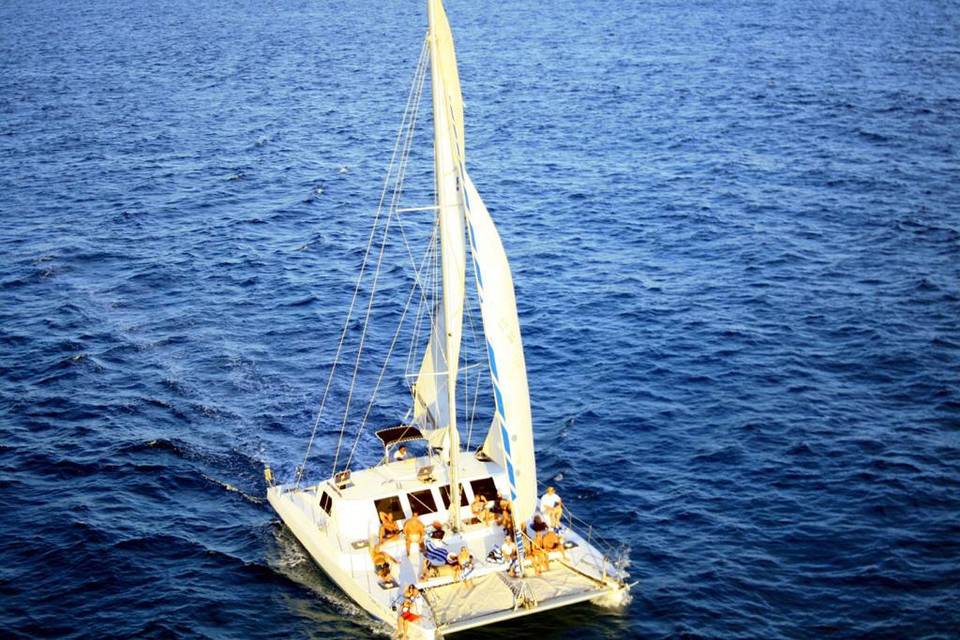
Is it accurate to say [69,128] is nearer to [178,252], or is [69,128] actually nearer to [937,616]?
[178,252]

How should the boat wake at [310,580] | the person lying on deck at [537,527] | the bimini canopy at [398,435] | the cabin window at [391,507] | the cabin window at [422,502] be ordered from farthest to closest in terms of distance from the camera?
1. the bimini canopy at [398,435]
2. the cabin window at [422,502]
3. the cabin window at [391,507]
4. the person lying on deck at [537,527]
5. the boat wake at [310,580]

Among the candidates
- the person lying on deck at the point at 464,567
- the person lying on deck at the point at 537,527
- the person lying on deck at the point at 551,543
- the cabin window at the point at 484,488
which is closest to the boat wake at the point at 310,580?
the person lying on deck at the point at 464,567

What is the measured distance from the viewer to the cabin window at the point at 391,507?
138ft

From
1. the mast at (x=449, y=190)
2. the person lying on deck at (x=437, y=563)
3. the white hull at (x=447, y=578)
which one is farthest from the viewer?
the person lying on deck at (x=437, y=563)

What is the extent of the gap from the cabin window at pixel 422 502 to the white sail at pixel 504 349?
5043 mm

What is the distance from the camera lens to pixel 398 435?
45094 millimetres

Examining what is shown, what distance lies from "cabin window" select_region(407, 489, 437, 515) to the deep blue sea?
439 cm

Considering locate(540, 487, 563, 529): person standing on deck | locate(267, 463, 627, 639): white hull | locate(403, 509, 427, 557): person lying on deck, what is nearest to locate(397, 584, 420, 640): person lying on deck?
locate(267, 463, 627, 639): white hull

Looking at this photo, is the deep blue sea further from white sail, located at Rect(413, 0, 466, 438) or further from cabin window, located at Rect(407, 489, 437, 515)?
white sail, located at Rect(413, 0, 466, 438)

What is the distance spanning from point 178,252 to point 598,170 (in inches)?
1427

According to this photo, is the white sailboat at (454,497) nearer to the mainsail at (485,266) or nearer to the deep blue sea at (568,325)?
the mainsail at (485,266)

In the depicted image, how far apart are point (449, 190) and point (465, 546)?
12934 millimetres

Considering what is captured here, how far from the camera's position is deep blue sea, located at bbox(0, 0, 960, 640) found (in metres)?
42.2

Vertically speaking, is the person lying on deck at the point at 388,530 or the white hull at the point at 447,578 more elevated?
the person lying on deck at the point at 388,530
